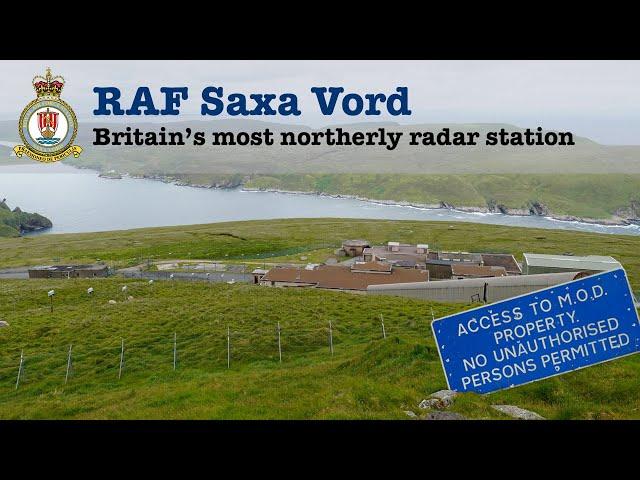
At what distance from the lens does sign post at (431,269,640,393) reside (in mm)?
7797


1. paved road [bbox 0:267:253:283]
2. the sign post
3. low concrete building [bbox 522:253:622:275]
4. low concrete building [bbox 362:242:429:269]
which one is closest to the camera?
the sign post

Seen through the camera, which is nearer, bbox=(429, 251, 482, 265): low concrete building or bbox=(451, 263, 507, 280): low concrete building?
bbox=(451, 263, 507, 280): low concrete building

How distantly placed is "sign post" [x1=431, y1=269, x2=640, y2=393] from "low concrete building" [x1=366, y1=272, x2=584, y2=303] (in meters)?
21.4

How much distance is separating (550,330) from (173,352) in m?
15.3

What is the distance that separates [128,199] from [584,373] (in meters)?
167

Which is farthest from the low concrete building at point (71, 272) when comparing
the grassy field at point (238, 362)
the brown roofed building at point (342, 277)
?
the brown roofed building at point (342, 277)

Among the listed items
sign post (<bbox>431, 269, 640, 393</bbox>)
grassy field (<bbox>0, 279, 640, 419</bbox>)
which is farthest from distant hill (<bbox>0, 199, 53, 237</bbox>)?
sign post (<bbox>431, 269, 640, 393</bbox>)

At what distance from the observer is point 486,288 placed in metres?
29.2

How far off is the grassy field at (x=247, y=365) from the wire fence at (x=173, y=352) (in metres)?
0.08

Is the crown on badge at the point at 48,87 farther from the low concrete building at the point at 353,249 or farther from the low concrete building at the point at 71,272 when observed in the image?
the low concrete building at the point at 353,249

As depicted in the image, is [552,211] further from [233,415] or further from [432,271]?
[233,415]

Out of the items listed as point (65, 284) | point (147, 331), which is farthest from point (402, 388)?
point (65, 284)

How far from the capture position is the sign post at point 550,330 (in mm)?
7797

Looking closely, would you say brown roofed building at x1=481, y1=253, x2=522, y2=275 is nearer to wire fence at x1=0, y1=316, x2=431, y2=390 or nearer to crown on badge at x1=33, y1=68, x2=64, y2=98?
wire fence at x1=0, y1=316, x2=431, y2=390
